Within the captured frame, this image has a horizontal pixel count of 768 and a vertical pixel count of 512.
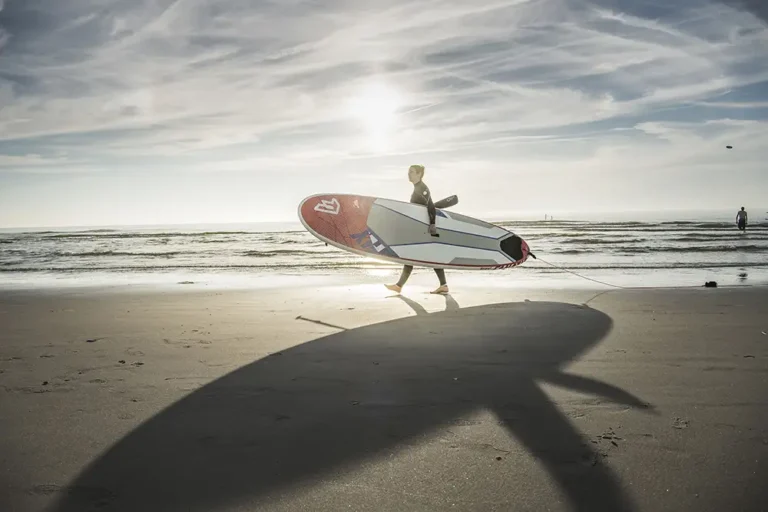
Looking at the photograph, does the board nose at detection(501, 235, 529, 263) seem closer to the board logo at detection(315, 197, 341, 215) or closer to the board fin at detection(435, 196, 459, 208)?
the board fin at detection(435, 196, 459, 208)

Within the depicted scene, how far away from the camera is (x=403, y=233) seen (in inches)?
419

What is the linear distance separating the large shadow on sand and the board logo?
557 cm

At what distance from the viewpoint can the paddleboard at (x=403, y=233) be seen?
10.6 metres

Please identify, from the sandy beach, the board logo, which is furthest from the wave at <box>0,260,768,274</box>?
the sandy beach

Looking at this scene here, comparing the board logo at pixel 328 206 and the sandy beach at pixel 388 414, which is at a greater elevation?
the board logo at pixel 328 206

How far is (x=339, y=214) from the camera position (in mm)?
10914

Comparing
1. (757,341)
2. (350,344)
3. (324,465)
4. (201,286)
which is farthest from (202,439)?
(201,286)

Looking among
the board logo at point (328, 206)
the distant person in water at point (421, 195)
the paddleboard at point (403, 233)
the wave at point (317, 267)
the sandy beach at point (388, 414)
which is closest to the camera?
the sandy beach at point (388, 414)

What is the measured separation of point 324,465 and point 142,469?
3.13ft

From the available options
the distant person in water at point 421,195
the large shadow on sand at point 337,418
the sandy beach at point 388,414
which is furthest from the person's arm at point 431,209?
the large shadow on sand at point 337,418

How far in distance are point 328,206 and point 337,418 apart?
795cm

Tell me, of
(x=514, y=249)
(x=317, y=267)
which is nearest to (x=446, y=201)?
(x=514, y=249)

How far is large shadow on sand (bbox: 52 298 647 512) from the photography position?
2.51m

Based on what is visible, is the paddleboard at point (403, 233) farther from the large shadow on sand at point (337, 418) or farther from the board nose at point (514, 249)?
the large shadow on sand at point (337, 418)
